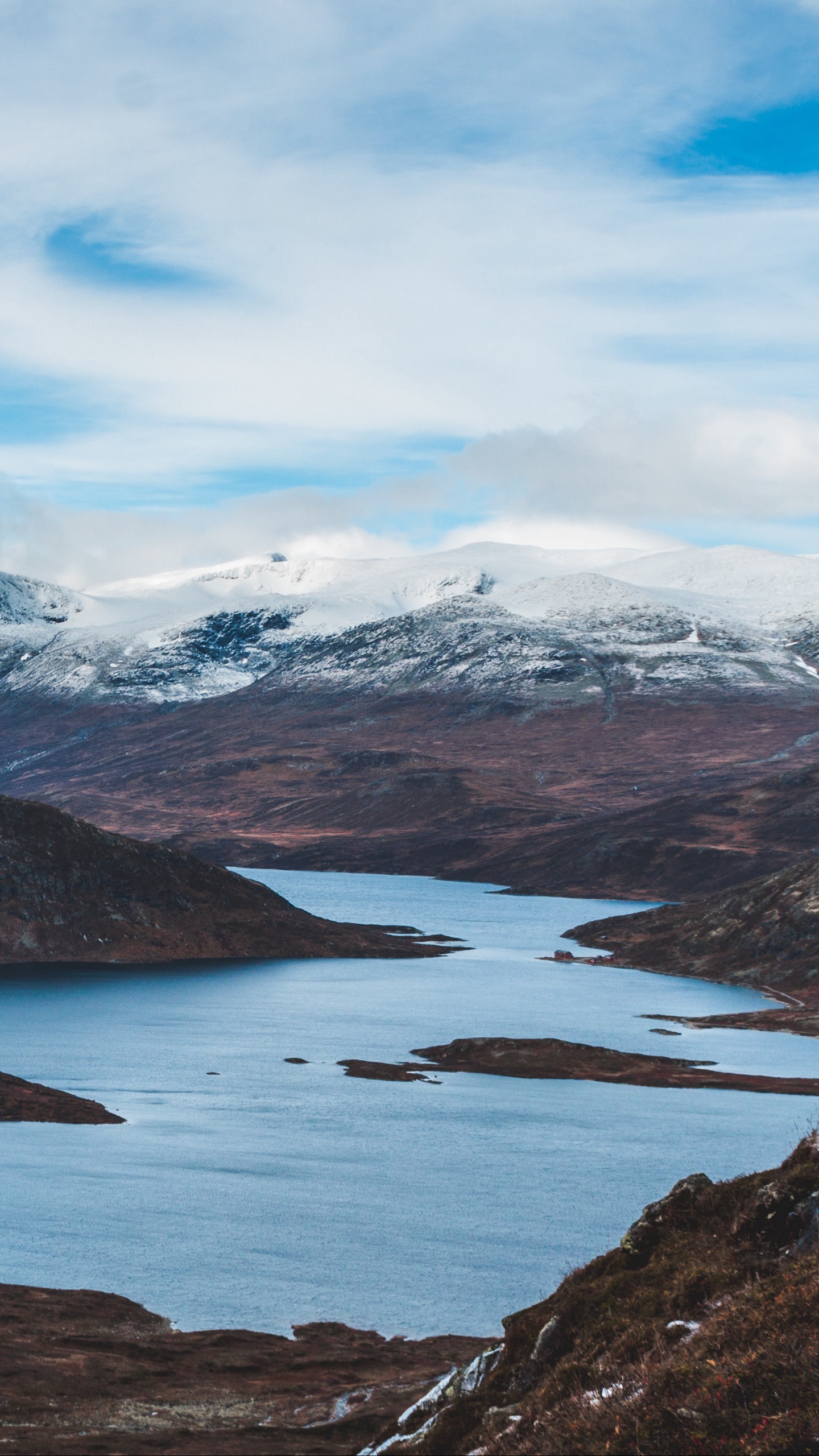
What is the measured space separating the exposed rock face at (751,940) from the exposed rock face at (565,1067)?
5034cm

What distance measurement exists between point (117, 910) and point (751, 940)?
91.9 meters

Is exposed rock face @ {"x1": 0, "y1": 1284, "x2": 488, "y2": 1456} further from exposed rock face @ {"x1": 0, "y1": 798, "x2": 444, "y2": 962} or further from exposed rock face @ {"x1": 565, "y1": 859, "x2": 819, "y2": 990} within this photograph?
exposed rock face @ {"x1": 0, "y1": 798, "x2": 444, "y2": 962}

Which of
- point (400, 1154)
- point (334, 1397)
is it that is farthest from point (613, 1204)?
point (334, 1397)

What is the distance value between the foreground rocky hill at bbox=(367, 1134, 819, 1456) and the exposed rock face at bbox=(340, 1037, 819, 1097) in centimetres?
8212

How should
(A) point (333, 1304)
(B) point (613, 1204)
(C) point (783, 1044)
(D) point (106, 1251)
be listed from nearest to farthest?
(A) point (333, 1304) → (D) point (106, 1251) → (B) point (613, 1204) → (C) point (783, 1044)

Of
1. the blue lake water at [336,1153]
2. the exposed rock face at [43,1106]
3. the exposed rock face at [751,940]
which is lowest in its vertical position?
the blue lake water at [336,1153]

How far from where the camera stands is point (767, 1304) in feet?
72.6

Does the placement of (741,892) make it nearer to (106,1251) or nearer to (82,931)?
(82,931)

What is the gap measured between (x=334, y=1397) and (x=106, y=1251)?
2262 cm

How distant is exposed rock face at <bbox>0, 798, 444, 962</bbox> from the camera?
17962cm

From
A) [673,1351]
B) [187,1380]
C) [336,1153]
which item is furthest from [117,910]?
[673,1351]

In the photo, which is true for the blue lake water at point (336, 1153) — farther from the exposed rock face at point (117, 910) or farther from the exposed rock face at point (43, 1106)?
the exposed rock face at point (117, 910)

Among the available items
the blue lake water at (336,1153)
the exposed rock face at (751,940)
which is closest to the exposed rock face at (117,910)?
the blue lake water at (336,1153)

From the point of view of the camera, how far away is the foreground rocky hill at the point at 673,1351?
19.6 m
